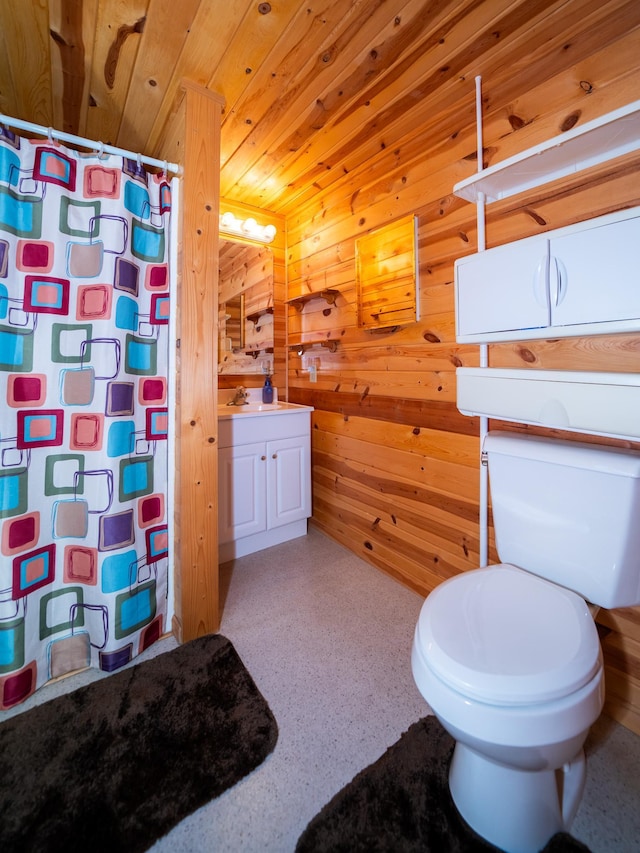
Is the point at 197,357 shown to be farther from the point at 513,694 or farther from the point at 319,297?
the point at 513,694

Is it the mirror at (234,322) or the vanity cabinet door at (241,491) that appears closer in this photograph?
the vanity cabinet door at (241,491)

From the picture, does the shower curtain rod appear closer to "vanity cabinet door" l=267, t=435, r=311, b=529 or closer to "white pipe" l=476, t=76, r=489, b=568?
"white pipe" l=476, t=76, r=489, b=568

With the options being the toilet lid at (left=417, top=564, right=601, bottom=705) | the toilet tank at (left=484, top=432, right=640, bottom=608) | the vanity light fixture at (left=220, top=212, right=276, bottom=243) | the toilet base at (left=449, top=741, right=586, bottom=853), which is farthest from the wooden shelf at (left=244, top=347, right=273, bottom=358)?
the toilet base at (left=449, top=741, right=586, bottom=853)

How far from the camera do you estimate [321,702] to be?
4.12 ft

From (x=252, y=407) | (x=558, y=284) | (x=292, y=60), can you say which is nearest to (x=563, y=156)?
(x=558, y=284)

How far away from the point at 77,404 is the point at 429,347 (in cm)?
144

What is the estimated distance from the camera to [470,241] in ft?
4.86

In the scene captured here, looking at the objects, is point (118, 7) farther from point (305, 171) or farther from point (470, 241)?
point (470, 241)

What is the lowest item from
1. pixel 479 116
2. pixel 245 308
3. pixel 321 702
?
pixel 321 702

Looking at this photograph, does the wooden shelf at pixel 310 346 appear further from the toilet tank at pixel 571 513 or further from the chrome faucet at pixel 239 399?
the toilet tank at pixel 571 513

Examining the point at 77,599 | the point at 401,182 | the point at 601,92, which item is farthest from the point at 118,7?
the point at 77,599

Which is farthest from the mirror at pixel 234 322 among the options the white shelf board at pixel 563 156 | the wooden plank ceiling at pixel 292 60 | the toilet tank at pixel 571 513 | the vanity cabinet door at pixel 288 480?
the toilet tank at pixel 571 513

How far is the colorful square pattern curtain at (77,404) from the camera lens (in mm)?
1194

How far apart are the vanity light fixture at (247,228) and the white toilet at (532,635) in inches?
81.7
